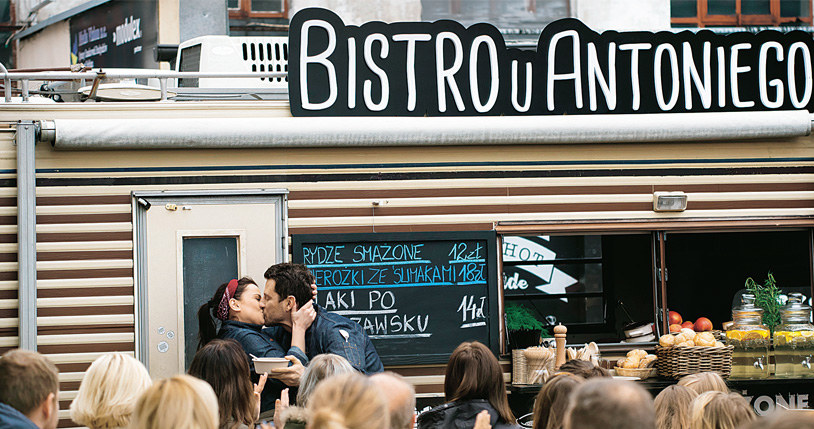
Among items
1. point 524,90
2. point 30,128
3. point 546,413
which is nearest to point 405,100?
point 524,90

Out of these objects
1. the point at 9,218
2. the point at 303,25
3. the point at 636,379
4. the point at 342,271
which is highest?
the point at 303,25

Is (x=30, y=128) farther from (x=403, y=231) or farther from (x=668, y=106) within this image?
(x=668, y=106)

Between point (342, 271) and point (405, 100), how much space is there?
146 cm

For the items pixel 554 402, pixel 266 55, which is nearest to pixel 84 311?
pixel 554 402

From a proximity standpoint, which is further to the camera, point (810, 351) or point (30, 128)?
point (810, 351)

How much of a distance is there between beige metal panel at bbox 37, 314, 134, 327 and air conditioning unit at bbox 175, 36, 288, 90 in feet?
11.7

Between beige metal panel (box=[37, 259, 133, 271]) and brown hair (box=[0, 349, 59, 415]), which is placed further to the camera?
beige metal panel (box=[37, 259, 133, 271])

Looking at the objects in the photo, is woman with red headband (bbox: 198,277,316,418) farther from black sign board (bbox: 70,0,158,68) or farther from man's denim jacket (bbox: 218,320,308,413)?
black sign board (bbox: 70,0,158,68)

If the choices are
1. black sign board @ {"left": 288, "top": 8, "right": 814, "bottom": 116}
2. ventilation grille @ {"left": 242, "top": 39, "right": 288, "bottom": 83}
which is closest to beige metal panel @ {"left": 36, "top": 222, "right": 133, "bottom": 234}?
black sign board @ {"left": 288, "top": 8, "right": 814, "bottom": 116}

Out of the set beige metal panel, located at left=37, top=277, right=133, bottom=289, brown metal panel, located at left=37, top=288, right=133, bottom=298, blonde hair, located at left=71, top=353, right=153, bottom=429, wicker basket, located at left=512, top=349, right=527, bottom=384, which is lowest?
wicker basket, located at left=512, top=349, right=527, bottom=384

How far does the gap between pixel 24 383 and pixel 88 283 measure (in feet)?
11.6

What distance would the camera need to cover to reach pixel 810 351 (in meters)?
7.84

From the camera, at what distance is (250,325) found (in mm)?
6660

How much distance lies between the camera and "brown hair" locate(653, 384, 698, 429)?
4.61 meters
